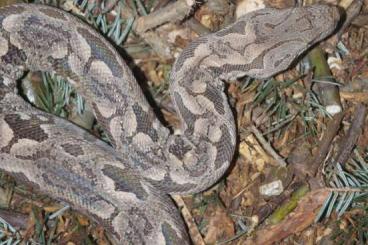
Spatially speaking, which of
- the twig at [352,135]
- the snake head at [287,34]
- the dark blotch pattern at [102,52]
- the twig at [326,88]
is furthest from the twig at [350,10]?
the dark blotch pattern at [102,52]

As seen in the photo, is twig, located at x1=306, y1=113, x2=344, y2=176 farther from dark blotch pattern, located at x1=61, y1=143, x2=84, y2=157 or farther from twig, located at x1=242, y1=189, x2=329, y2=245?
dark blotch pattern, located at x1=61, y1=143, x2=84, y2=157

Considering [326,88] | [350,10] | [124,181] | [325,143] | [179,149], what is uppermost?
[350,10]

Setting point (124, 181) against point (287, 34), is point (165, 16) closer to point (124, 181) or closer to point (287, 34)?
point (287, 34)

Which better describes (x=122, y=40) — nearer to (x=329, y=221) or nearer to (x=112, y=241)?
(x=112, y=241)

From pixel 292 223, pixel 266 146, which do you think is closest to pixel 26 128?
pixel 266 146

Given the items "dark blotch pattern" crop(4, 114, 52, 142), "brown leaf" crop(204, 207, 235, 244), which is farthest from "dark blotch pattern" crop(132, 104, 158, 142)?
"brown leaf" crop(204, 207, 235, 244)

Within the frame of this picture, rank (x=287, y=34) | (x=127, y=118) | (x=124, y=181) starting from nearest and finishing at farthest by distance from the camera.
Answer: (x=124, y=181) < (x=127, y=118) < (x=287, y=34)
